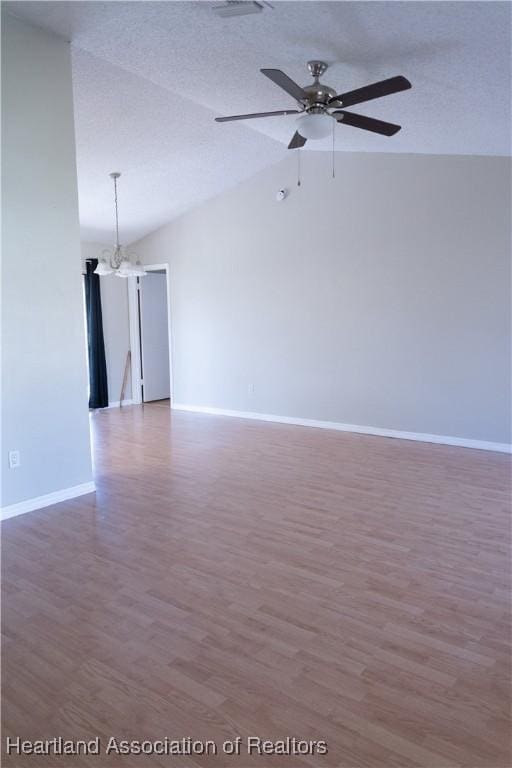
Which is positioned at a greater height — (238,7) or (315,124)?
(238,7)

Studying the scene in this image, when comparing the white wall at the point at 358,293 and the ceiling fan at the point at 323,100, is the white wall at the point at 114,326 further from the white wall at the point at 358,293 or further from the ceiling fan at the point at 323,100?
the ceiling fan at the point at 323,100

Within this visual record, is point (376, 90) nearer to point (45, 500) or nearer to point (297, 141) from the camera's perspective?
point (297, 141)

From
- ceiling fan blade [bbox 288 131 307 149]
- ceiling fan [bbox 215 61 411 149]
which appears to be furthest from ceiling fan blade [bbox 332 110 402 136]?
ceiling fan blade [bbox 288 131 307 149]

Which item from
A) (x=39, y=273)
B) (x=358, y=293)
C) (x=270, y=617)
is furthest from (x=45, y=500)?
(x=358, y=293)

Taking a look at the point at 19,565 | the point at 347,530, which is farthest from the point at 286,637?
the point at 19,565

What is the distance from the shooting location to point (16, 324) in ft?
11.4

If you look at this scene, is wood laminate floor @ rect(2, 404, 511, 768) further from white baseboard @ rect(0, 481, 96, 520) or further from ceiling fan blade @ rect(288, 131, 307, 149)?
ceiling fan blade @ rect(288, 131, 307, 149)

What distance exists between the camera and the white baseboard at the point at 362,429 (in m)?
5.04

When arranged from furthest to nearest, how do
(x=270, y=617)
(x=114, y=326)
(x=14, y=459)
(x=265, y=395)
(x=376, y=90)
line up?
(x=114, y=326) < (x=265, y=395) < (x=14, y=459) < (x=376, y=90) < (x=270, y=617)

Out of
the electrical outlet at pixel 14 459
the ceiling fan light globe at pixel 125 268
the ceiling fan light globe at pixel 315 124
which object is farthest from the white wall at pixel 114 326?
the ceiling fan light globe at pixel 315 124

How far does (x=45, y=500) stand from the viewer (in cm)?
371

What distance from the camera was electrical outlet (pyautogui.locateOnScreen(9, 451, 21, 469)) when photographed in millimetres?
3500

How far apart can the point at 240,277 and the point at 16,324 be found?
379 cm

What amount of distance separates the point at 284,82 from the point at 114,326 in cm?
584
